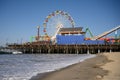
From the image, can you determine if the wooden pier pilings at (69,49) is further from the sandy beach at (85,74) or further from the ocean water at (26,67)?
the sandy beach at (85,74)

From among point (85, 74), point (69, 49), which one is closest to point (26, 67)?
point (85, 74)

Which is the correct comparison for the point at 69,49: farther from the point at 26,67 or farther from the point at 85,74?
the point at 85,74

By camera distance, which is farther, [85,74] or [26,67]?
[26,67]

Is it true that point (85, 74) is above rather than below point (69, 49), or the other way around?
below

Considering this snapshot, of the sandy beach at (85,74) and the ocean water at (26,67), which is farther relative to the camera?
the ocean water at (26,67)

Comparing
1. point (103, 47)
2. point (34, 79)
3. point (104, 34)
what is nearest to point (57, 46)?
point (103, 47)

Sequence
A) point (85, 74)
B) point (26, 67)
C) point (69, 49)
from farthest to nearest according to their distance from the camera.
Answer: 1. point (69, 49)
2. point (26, 67)
3. point (85, 74)

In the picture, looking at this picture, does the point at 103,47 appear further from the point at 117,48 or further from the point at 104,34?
the point at 104,34

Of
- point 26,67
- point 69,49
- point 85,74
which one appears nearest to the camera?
point 85,74

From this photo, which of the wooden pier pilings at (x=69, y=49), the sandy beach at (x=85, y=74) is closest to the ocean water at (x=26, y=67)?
the sandy beach at (x=85, y=74)

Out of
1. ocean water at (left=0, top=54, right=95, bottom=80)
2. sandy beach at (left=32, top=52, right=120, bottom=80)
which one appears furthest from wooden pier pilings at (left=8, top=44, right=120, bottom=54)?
sandy beach at (left=32, top=52, right=120, bottom=80)

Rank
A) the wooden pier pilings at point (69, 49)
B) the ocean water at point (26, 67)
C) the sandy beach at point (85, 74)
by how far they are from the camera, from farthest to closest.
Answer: the wooden pier pilings at point (69, 49), the ocean water at point (26, 67), the sandy beach at point (85, 74)

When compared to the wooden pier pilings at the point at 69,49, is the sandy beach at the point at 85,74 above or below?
below

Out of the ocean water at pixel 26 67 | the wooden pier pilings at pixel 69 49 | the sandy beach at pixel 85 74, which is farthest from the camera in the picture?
the wooden pier pilings at pixel 69 49
